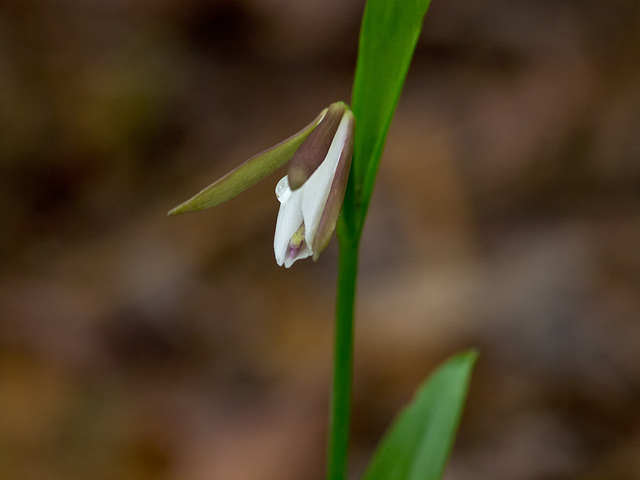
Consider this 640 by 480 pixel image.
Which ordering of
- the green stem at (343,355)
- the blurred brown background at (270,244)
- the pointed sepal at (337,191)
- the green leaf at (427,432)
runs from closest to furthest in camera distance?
the pointed sepal at (337,191), the green stem at (343,355), the green leaf at (427,432), the blurred brown background at (270,244)

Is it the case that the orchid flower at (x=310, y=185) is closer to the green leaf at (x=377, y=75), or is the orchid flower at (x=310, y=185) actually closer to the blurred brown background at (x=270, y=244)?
the green leaf at (x=377, y=75)

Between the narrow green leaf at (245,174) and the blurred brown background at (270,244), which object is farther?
the blurred brown background at (270,244)

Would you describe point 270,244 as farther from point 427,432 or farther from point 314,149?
point 314,149

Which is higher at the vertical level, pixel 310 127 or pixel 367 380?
pixel 310 127

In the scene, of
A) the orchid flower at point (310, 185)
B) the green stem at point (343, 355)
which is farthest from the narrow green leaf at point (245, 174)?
the green stem at point (343, 355)

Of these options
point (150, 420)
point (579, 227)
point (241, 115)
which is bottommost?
point (150, 420)

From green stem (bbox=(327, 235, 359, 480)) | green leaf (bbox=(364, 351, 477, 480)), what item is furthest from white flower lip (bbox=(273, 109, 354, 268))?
green leaf (bbox=(364, 351, 477, 480))

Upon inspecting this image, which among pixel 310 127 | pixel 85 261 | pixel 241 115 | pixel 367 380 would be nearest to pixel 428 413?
pixel 310 127

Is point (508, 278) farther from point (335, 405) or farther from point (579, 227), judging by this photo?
point (335, 405)
